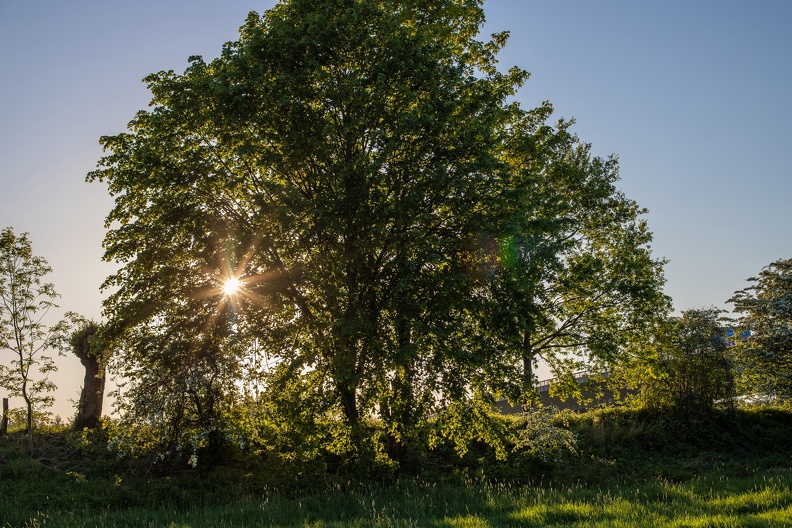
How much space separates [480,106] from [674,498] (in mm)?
12034

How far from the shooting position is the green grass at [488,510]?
980 centimetres

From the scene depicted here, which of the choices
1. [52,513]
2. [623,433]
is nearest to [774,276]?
[623,433]

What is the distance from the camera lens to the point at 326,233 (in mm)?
16641

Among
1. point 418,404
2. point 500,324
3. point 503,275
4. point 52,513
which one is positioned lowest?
point 52,513

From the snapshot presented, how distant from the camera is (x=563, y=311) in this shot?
24.6 meters

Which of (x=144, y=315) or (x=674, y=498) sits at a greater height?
(x=144, y=315)

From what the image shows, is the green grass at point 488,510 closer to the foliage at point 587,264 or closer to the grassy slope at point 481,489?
the grassy slope at point 481,489

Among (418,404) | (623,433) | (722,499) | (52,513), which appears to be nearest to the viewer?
(722,499)

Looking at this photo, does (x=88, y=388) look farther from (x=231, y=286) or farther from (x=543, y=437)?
(x=543, y=437)

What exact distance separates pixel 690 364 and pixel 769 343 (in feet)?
15.0

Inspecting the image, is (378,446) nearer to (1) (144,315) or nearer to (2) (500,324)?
(2) (500,324)

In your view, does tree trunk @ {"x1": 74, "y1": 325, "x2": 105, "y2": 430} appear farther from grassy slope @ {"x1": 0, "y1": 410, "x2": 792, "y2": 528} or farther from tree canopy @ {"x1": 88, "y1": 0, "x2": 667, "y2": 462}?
tree canopy @ {"x1": 88, "y1": 0, "x2": 667, "y2": 462}

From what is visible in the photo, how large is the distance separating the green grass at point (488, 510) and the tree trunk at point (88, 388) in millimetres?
8716

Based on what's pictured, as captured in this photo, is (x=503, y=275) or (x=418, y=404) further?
(x=503, y=275)
